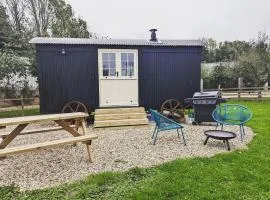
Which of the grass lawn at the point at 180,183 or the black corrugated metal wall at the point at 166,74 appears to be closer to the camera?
the grass lawn at the point at 180,183

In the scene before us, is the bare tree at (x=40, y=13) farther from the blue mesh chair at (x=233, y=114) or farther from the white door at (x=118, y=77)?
the blue mesh chair at (x=233, y=114)

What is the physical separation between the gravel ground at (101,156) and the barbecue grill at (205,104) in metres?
1.10

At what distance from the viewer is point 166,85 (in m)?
8.48

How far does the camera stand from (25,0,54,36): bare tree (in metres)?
18.9

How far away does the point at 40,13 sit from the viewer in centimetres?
1927

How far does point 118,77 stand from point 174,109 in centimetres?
218

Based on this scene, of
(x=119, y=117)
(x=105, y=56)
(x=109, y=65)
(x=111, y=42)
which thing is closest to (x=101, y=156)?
(x=119, y=117)

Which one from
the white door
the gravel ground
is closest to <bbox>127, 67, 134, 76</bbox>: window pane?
the white door

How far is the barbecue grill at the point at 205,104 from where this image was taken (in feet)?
23.3

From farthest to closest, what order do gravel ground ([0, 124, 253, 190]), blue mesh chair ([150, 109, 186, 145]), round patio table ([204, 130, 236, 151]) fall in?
blue mesh chair ([150, 109, 186, 145]) < round patio table ([204, 130, 236, 151]) < gravel ground ([0, 124, 253, 190])

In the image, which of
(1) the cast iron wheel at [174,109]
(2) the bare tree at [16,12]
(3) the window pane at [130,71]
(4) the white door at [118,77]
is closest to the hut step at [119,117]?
(4) the white door at [118,77]

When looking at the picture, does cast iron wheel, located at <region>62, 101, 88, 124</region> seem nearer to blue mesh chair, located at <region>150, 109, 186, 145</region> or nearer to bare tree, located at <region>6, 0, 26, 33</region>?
blue mesh chair, located at <region>150, 109, 186, 145</region>

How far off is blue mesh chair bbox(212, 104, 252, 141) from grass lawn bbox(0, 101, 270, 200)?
5.18ft

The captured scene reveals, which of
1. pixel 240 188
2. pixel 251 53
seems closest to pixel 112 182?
pixel 240 188
